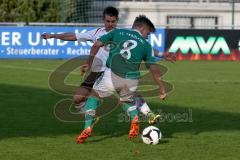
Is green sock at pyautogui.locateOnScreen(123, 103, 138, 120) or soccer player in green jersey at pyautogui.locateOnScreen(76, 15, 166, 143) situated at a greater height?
soccer player in green jersey at pyautogui.locateOnScreen(76, 15, 166, 143)

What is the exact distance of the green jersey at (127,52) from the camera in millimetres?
10664

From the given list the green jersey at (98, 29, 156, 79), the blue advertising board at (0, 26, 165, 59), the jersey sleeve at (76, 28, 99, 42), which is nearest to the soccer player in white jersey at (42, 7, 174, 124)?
the jersey sleeve at (76, 28, 99, 42)

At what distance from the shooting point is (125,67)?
11.0 meters

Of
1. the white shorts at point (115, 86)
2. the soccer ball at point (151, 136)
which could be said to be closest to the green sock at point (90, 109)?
the white shorts at point (115, 86)

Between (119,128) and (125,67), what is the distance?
5.22 ft

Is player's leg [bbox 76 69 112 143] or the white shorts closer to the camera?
player's leg [bbox 76 69 112 143]

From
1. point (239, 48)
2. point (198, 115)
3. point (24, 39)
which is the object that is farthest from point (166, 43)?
point (198, 115)

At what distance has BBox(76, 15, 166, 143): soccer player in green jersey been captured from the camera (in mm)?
10672

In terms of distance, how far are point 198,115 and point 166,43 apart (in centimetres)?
1805

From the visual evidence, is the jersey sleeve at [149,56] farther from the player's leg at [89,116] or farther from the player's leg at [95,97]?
the player's leg at [89,116]

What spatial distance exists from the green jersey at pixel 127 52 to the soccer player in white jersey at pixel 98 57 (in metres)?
0.35

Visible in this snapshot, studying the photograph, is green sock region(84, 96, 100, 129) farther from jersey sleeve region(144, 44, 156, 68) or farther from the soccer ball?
jersey sleeve region(144, 44, 156, 68)

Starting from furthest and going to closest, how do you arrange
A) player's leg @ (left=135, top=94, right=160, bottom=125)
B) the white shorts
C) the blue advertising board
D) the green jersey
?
the blue advertising board < player's leg @ (left=135, top=94, right=160, bottom=125) < the white shorts < the green jersey

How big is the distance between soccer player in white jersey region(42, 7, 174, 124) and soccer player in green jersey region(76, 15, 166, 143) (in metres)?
0.24
